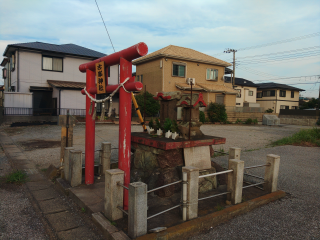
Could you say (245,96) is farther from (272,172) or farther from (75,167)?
(75,167)

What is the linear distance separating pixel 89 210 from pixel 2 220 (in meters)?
1.34

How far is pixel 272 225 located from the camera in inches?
138

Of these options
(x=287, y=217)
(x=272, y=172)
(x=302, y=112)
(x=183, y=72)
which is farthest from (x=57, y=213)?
(x=302, y=112)

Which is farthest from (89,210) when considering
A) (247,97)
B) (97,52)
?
(247,97)

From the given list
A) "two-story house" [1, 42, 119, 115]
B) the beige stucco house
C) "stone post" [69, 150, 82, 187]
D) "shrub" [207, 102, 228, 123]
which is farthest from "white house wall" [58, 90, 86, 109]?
"stone post" [69, 150, 82, 187]

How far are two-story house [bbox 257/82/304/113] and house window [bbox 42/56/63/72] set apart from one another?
34.4 m

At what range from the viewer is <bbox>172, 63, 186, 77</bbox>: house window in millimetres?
23250

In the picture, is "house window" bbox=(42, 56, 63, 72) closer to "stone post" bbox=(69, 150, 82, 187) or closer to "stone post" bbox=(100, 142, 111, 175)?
"stone post" bbox=(100, 142, 111, 175)

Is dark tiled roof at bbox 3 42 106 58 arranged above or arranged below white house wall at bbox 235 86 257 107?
above

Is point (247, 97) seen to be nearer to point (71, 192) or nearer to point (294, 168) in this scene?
point (294, 168)

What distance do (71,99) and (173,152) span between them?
18.1 metres

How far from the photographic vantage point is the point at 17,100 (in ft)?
59.9

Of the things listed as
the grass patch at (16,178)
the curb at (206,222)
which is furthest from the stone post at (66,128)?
the curb at (206,222)

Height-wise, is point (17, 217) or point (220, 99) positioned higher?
point (220, 99)
